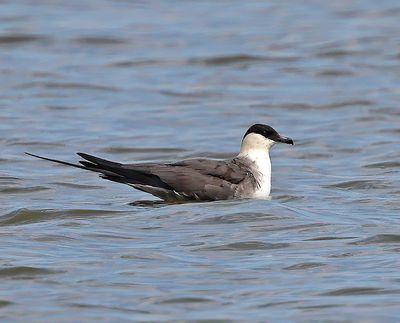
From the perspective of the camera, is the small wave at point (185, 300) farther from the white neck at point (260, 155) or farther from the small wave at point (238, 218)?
the white neck at point (260, 155)

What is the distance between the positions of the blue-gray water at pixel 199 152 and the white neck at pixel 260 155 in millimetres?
202

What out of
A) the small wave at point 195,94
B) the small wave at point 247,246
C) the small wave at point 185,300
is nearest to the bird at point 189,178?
the small wave at point 247,246

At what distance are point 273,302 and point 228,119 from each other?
9.72 meters

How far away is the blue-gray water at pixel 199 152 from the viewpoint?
1055 cm

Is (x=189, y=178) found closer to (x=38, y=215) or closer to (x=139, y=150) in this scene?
(x=38, y=215)

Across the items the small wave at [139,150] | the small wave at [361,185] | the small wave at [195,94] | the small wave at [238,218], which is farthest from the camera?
the small wave at [195,94]

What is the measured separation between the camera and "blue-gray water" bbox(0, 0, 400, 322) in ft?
34.6

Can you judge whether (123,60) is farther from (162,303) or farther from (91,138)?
(162,303)

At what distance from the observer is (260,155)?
14961mm

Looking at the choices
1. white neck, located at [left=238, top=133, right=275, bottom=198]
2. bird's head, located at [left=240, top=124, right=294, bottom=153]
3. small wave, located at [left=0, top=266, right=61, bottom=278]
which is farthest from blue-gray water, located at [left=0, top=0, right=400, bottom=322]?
bird's head, located at [left=240, top=124, right=294, bottom=153]

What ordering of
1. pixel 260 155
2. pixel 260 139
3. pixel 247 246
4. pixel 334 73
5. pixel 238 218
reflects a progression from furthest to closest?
pixel 334 73 → pixel 260 139 → pixel 260 155 → pixel 238 218 → pixel 247 246

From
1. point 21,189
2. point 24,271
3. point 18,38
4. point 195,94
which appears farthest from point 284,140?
point 18,38

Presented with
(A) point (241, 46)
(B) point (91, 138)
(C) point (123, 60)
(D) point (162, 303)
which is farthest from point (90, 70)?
(D) point (162, 303)

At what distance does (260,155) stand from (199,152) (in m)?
2.93
